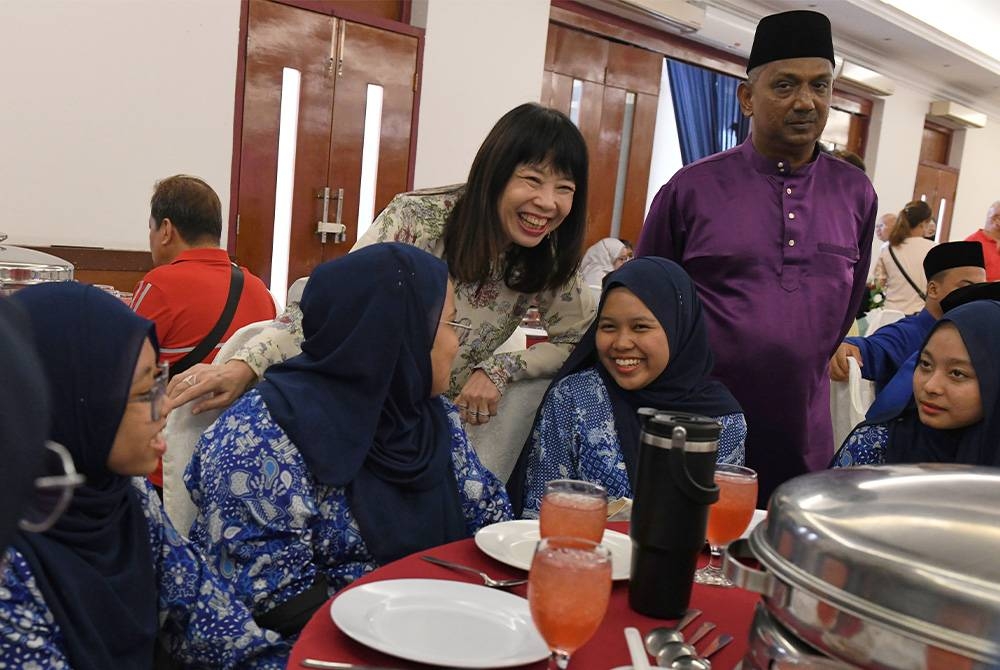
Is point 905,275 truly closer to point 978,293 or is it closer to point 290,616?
point 978,293

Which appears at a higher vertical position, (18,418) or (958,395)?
(18,418)

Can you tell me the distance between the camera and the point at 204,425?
5.32ft

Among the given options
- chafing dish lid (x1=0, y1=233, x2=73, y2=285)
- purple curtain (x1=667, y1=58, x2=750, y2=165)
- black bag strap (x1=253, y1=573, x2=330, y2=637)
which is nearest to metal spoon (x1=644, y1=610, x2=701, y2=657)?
black bag strap (x1=253, y1=573, x2=330, y2=637)

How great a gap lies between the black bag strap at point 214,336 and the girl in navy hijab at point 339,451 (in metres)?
1.48

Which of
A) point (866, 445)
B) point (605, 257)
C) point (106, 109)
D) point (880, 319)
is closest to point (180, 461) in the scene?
point (866, 445)

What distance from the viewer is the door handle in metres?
5.58

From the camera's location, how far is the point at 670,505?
1.10 m

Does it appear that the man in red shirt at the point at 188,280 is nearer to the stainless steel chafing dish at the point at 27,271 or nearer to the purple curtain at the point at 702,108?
the stainless steel chafing dish at the point at 27,271

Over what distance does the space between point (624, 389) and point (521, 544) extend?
0.75 m

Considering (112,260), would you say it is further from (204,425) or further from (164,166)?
(204,425)

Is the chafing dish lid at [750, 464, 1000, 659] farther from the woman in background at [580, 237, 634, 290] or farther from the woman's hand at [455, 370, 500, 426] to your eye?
the woman in background at [580, 237, 634, 290]

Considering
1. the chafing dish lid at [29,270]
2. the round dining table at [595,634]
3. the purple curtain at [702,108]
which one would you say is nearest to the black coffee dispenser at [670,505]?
the round dining table at [595,634]

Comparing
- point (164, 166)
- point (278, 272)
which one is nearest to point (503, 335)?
point (164, 166)

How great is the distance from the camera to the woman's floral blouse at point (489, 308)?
204cm
